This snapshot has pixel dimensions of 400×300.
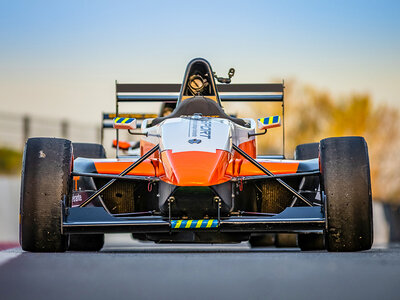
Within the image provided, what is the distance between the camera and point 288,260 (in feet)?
21.1

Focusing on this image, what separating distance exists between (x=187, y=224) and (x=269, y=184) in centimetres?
187

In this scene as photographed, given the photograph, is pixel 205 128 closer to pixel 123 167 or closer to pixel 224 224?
pixel 123 167

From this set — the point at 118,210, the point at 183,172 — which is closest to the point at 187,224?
the point at 183,172

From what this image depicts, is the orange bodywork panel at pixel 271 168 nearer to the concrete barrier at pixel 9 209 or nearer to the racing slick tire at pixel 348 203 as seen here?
the racing slick tire at pixel 348 203

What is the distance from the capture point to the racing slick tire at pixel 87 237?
35.5 ft

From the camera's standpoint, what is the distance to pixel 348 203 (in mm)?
7961

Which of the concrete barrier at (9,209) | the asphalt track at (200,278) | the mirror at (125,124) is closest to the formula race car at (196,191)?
the mirror at (125,124)

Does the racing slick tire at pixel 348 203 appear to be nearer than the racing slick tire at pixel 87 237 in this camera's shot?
Yes

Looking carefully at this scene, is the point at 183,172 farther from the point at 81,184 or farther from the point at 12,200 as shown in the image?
the point at 12,200

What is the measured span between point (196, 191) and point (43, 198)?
4.92ft

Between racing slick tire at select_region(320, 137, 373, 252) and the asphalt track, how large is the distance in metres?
1.26

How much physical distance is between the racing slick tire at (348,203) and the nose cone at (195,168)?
1.05 metres

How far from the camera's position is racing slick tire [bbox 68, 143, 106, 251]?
35.5ft

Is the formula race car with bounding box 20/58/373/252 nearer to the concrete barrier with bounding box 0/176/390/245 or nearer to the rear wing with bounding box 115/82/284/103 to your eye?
the rear wing with bounding box 115/82/284/103
